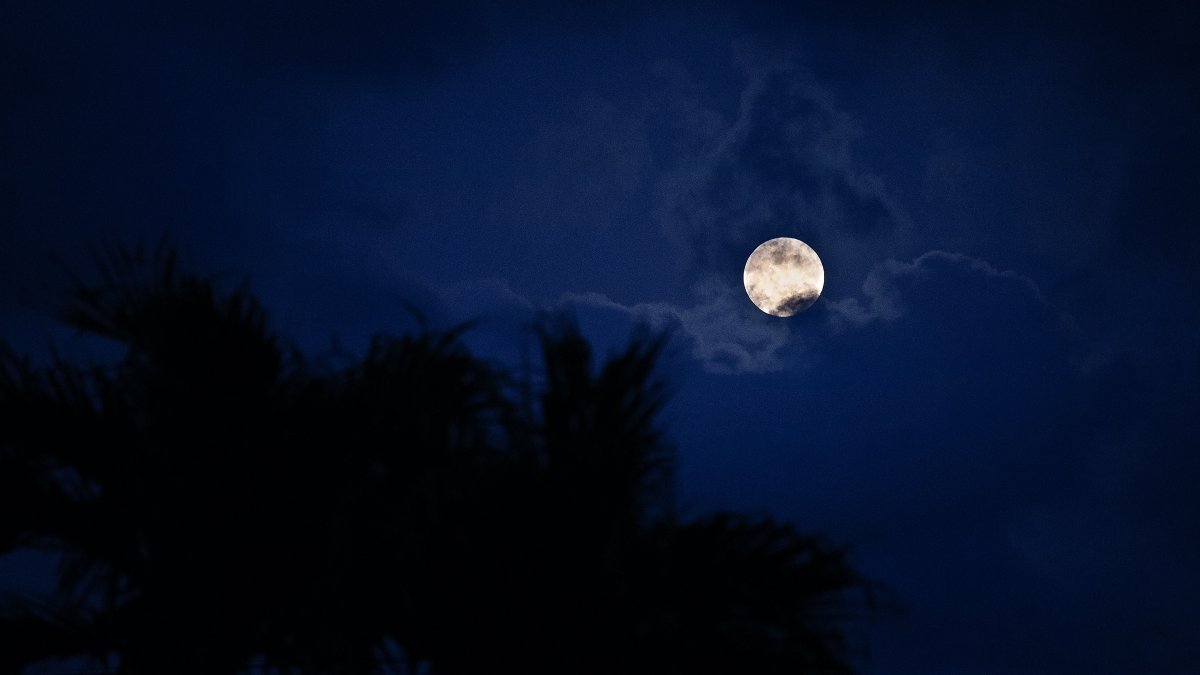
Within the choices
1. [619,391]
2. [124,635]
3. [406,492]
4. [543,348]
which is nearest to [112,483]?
[124,635]

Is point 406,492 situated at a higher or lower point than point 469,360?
lower

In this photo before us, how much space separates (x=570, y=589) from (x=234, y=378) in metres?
1.32

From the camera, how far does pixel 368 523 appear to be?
246 centimetres

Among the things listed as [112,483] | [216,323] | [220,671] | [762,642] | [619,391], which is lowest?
[220,671]

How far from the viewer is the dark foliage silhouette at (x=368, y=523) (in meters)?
2.23

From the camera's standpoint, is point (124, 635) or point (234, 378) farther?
point (234, 378)

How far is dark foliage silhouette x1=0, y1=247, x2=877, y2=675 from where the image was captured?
2.23 metres

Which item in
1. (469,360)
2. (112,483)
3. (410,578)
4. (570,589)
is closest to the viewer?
(570,589)

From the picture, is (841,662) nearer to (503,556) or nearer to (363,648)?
(503,556)

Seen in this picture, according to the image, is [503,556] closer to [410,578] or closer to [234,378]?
[410,578]

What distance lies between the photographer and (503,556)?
7.60ft

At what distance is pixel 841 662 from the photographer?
91.6 inches

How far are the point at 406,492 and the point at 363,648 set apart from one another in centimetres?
49

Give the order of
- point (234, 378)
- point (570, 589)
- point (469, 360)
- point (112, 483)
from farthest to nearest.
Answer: point (469, 360) < point (234, 378) < point (112, 483) < point (570, 589)
